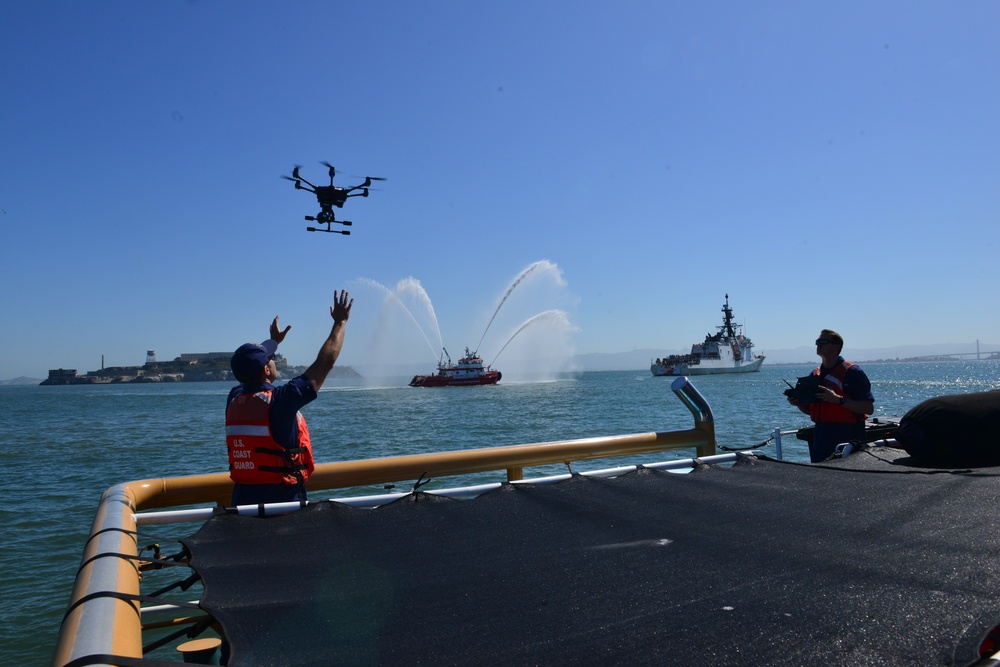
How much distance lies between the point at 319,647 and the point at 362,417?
37.1 metres

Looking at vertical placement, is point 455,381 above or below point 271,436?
below

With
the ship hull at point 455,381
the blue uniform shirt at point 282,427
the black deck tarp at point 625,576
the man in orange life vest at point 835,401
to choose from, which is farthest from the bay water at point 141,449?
the ship hull at point 455,381

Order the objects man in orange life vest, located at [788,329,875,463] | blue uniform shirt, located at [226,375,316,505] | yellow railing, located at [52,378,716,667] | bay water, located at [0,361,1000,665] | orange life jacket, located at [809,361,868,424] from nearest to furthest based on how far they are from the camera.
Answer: yellow railing, located at [52,378,716,667], blue uniform shirt, located at [226,375,316,505], man in orange life vest, located at [788,329,875,463], orange life jacket, located at [809,361,868,424], bay water, located at [0,361,1000,665]

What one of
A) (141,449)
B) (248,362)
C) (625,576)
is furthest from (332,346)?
(141,449)

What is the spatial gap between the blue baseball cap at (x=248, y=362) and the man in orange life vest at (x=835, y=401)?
172 inches

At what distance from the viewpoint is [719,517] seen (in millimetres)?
2812

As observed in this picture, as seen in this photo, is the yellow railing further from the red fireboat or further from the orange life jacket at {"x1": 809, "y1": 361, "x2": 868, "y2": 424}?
the red fireboat

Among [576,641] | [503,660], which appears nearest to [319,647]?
[503,660]

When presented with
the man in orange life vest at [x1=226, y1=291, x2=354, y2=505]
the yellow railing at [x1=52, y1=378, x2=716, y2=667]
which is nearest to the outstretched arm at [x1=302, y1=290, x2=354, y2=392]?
the man in orange life vest at [x1=226, y1=291, x2=354, y2=505]

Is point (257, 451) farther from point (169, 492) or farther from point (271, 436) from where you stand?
point (169, 492)

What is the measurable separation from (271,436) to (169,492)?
549 mm

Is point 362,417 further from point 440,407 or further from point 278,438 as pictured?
point 278,438

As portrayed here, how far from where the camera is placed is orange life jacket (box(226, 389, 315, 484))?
11.5ft

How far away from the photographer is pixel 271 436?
138 inches
